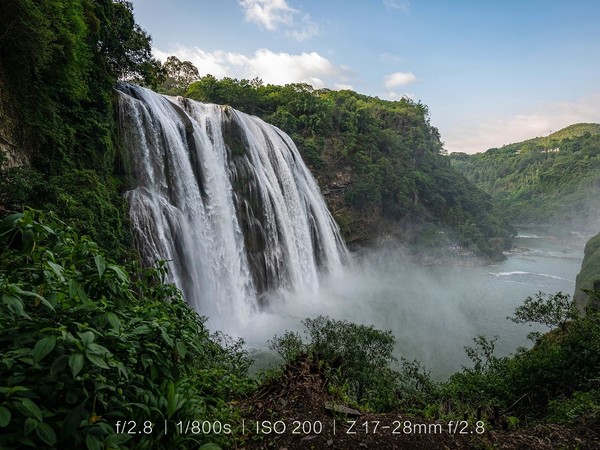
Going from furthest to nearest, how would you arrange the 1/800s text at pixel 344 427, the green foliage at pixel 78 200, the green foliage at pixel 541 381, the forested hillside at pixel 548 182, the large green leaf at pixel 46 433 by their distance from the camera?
the forested hillside at pixel 548 182
the green foliage at pixel 78 200
the green foliage at pixel 541 381
the 1/800s text at pixel 344 427
the large green leaf at pixel 46 433

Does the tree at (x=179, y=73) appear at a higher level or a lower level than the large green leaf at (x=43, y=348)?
higher

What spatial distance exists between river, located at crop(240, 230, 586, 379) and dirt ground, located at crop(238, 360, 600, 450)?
7730mm

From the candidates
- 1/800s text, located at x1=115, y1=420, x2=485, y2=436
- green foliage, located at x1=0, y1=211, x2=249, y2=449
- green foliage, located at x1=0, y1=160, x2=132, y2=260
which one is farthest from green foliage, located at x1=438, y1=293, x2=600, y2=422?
green foliage, located at x1=0, y1=160, x2=132, y2=260

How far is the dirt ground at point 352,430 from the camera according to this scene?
10.3ft

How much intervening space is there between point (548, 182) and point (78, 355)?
95.1 m

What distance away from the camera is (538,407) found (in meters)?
5.72

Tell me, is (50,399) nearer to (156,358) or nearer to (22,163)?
(156,358)

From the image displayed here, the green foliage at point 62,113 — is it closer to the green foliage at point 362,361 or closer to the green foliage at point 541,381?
the green foliage at point 362,361

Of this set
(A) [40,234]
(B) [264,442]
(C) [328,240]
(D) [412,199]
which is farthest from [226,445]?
(D) [412,199]

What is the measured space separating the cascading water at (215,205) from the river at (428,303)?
1.45 metres

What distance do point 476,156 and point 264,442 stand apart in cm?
13941

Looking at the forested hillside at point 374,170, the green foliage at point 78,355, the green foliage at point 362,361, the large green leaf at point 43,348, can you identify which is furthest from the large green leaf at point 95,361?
the forested hillside at point 374,170

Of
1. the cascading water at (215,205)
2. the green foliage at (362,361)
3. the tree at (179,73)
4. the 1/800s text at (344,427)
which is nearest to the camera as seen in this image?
the 1/800s text at (344,427)

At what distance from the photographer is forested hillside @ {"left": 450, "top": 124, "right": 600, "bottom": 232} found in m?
61.1
